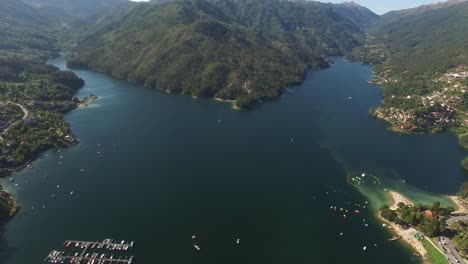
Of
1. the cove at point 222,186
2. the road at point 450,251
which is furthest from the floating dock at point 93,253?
the road at point 450,251

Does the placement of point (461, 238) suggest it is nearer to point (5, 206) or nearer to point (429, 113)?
point (429, 113)

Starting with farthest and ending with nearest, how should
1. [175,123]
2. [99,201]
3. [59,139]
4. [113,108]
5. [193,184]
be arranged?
[113,108] → [175,123] → [59,139] → [193,184] → [99,201]

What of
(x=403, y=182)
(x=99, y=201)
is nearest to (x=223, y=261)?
(x=99, y=201)

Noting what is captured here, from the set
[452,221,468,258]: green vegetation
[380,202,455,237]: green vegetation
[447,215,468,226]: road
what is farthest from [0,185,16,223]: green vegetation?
[447,215,468,226]: road

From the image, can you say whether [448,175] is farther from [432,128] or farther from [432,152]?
[432,128]

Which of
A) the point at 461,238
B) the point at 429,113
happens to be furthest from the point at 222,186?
the point at 429,113

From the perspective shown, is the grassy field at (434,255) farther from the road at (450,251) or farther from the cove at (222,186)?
the cove at (222,186)

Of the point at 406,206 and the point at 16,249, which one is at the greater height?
the point at 406,206
